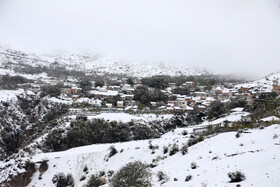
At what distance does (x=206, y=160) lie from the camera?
14.5 meters

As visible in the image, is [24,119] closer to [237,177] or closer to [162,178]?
[162,178]

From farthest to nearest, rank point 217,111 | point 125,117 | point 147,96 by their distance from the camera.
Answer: point 147,96, point 217,111, point 125,117

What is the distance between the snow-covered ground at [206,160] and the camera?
32.2 ft

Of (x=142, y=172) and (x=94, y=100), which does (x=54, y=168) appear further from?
(x=94, y=100)

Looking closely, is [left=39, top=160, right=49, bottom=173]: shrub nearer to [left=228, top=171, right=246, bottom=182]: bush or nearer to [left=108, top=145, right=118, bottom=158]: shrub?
[left=108, top=145, right=118, bottom=158]: shrub

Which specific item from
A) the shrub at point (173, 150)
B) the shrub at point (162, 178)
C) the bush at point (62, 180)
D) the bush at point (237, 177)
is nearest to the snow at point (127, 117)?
the bush at point (62, 180)

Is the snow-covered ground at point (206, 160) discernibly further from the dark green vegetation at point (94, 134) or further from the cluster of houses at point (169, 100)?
the cluster of houses at point (169, 100)

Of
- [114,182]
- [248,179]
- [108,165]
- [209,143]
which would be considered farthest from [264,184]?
[108,165]

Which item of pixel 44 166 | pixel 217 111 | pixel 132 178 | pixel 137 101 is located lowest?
pixel 44 166

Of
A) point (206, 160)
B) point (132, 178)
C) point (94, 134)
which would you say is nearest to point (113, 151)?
point (94, 134)

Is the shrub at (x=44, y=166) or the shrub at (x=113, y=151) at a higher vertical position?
the shrub at (x=113, y=151)

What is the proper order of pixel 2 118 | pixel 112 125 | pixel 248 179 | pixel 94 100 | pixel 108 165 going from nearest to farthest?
pixel 248 179
pixel 108 165
pixel 112 125
pixel 2 118
pixel 94 100

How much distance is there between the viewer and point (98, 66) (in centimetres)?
19925

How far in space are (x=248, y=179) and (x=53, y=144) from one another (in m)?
33.4
